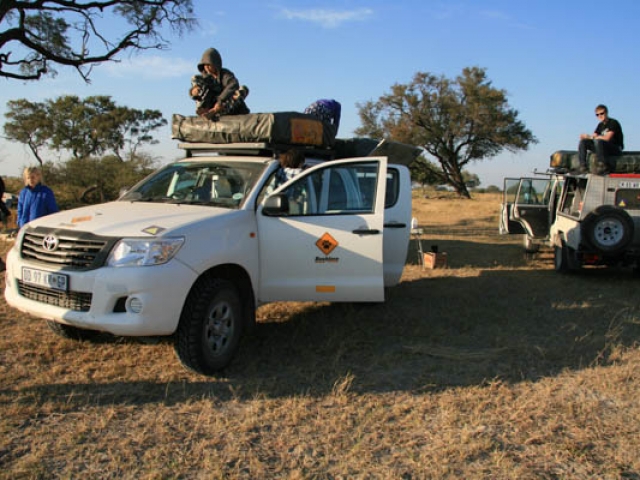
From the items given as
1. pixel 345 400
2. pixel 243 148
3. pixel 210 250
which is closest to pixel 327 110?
pixel 243 148

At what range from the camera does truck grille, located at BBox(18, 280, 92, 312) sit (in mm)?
4039

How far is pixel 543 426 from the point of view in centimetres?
365

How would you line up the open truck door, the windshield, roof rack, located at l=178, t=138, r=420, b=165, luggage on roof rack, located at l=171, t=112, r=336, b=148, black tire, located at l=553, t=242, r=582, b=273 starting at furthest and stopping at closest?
1. the open truck door
2. black tire, located at l=553, t=242, r=582, b=273
3. roof rack, located at l=178, t=138, r=420, b=165
4. luggage on roof rack, located at l=171, t=112, r=336, b=148
5. the windshield

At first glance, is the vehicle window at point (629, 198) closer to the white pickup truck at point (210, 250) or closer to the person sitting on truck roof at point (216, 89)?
the white pickup truck at point (210, 250)

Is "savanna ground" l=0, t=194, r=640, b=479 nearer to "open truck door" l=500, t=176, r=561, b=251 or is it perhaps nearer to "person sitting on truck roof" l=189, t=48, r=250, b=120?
"person sitting on truck roof" l=189, t=48, r=250, b=120

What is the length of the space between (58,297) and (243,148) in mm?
2283

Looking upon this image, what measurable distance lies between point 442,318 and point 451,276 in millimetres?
2533

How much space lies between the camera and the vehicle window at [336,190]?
517 cm

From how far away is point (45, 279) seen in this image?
164 inches

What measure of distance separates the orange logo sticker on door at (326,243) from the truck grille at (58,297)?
1.94m

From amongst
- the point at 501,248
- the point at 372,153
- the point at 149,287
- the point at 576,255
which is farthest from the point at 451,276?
the point at 149,287

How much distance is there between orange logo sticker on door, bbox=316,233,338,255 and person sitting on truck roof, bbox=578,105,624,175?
5539 millimetres

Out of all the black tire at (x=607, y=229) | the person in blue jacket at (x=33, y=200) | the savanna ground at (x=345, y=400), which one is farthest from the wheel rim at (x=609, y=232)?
the person in blue jacket at (x=33, y=200)

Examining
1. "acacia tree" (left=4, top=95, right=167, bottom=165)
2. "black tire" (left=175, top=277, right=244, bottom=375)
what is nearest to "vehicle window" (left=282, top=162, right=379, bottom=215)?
"black tire" (left=175, top=277, right=244, bottom=375)
